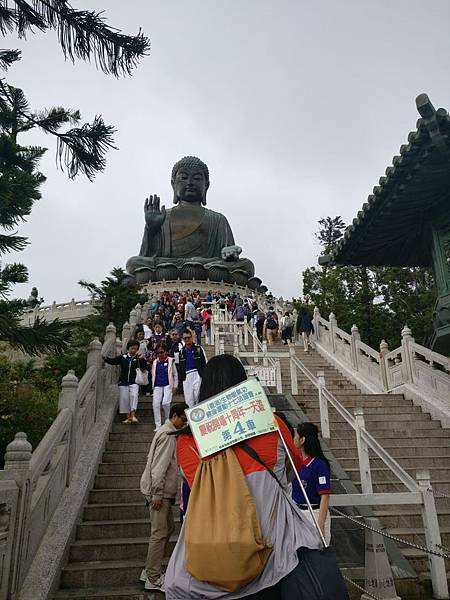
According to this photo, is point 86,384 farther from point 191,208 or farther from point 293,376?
point 191,208

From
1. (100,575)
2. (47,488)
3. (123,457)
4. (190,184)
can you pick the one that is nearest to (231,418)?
(100,575)

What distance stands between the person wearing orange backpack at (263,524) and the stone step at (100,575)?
2803 mm

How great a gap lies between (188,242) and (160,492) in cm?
2717

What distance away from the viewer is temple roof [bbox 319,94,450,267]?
515cm

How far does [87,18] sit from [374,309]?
1502cm

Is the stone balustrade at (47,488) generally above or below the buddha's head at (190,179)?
below

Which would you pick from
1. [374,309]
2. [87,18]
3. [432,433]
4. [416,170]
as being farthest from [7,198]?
[374,309]

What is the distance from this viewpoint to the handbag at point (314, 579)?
1.61m

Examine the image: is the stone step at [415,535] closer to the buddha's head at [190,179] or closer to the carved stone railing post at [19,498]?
the carved stone railing post at [19,498]

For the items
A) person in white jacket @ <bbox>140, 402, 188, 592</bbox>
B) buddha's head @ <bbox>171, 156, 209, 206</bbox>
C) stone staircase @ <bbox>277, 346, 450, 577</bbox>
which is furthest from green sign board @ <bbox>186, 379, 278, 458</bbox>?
buddha's head @ <bbox>171, 156, 209, 206</bbox>

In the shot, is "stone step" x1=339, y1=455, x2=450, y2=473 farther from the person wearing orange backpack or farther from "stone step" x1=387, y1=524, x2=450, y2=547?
the person wearing orange backpack

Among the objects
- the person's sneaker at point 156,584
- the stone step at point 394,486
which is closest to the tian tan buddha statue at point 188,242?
the stone step at point 394,486

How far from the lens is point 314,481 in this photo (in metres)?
3.45

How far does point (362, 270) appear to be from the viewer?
22172 mm
